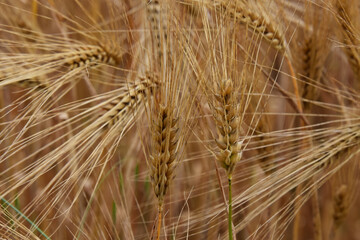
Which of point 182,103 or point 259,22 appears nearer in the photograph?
point 182,103

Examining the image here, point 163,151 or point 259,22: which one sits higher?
point 259,22

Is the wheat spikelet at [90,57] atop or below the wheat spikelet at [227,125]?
atop

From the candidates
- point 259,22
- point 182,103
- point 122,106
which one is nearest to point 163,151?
point 182,103

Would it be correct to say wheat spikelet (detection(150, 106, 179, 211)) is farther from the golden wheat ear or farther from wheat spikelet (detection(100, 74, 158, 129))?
the golden wheat ear

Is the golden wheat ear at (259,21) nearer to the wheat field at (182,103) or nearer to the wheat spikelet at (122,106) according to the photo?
the wheat field at (182,103)

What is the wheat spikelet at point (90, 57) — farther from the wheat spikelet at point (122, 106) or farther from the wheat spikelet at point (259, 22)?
the wheat spikelet at point (259, 22)

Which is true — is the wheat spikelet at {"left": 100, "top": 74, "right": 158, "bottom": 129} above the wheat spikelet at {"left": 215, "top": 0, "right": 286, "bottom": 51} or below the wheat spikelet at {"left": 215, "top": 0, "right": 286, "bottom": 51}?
below

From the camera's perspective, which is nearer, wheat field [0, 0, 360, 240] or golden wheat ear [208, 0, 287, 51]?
wheat field [0, 0, 360, 240]

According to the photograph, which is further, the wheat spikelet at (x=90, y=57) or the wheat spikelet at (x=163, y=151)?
the wheat spikelet at (x=90, y=57)

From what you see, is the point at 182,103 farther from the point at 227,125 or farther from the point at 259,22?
the point at 259,22

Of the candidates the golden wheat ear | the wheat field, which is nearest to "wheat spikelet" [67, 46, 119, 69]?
the wheat field

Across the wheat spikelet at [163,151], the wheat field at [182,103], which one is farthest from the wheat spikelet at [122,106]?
the wheat spikelet at [163,151]

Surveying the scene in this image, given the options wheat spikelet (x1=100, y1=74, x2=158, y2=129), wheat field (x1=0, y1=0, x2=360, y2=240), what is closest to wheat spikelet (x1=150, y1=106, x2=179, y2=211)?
wheat field (x1=0, y1=0, x2=360, y2=240)
